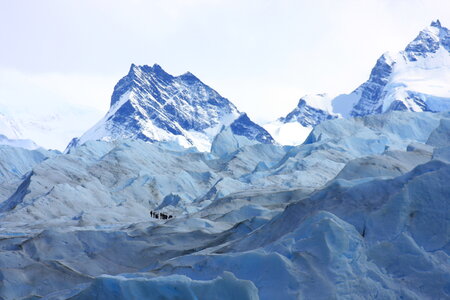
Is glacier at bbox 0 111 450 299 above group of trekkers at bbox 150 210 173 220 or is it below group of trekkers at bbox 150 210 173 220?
below

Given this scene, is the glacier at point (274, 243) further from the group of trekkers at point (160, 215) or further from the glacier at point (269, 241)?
the group of trekkers at point (160, 215)

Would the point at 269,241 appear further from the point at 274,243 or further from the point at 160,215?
the point at 160,215

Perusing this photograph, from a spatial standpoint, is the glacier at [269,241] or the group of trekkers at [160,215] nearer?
the glacier at [269,241]

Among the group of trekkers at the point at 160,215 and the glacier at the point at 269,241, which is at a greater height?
the group of trekkers at the point at 160,215

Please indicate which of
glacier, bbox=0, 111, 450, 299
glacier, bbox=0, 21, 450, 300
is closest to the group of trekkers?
glacier, bbox=0, 21, 450, 300

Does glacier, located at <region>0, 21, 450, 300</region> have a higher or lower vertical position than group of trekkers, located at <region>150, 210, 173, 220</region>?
lower

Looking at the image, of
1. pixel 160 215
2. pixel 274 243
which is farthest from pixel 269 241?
pixel 160 215

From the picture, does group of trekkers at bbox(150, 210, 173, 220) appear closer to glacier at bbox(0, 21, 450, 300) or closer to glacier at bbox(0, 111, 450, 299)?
glacier at bbox(0, 21, 450, 300)

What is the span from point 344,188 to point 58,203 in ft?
141

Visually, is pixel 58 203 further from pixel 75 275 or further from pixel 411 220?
pixel 411 220

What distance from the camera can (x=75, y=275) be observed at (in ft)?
90.1

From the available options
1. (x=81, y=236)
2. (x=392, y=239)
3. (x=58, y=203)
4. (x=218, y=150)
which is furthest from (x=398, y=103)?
(x=392, y=239)

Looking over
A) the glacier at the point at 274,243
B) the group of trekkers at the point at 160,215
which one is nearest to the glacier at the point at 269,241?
the glacier at the point at 274,243

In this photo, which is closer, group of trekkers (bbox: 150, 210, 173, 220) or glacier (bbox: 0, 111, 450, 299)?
glacier (bbox: 0, 111, 450, 299)
